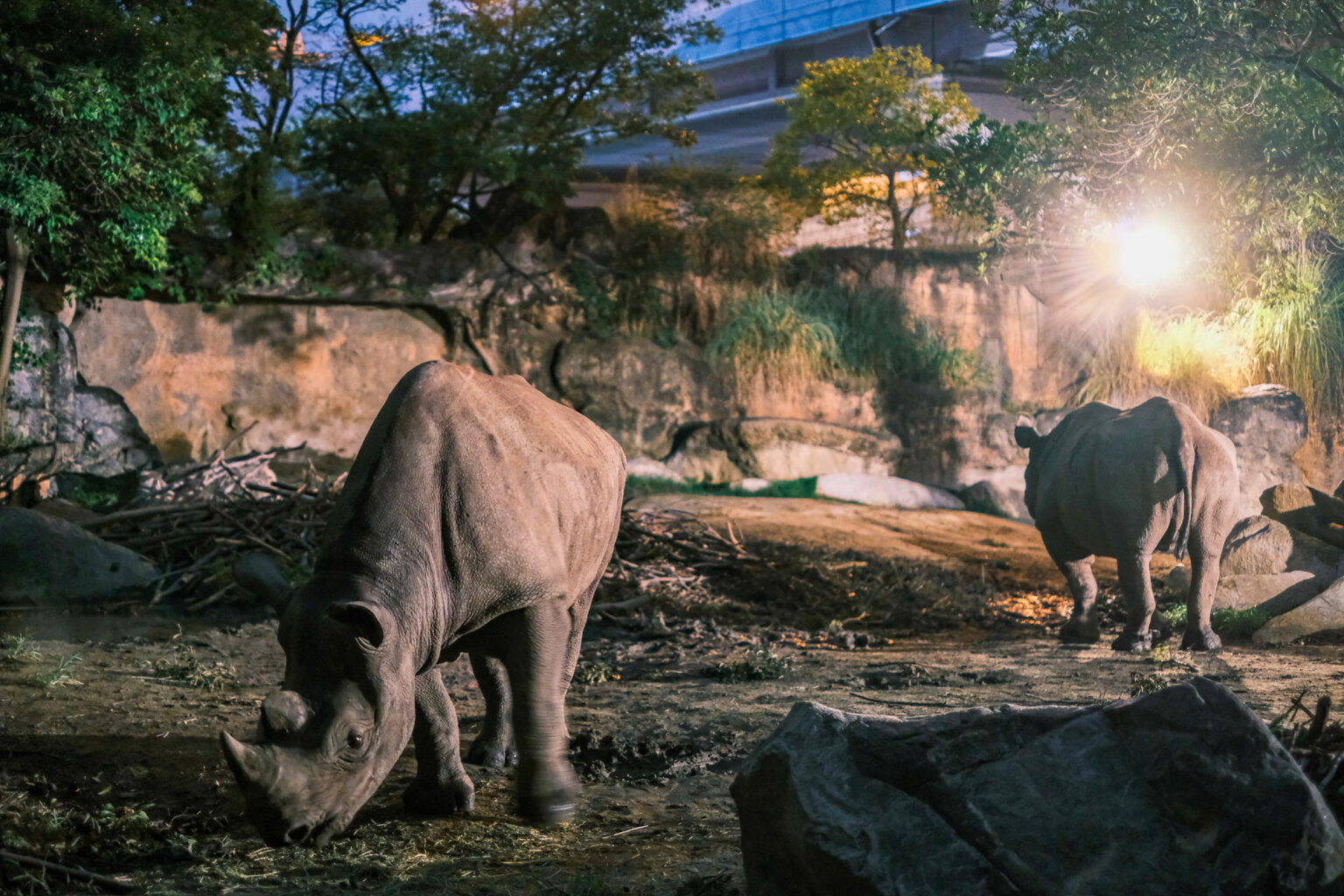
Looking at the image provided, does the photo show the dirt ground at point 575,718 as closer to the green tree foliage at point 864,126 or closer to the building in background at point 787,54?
the green tree foliage at point 864,126

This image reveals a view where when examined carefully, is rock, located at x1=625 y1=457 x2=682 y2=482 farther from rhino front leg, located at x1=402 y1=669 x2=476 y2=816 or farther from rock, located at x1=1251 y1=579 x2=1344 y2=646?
rhino front leg, located at x1=402 y1=669 x2=476 y2=816

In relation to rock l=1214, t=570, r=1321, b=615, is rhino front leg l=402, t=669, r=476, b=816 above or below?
above

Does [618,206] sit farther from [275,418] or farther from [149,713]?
[149,713]

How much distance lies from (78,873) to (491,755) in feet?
5.85

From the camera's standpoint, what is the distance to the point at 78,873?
304cm

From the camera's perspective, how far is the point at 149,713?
5.20m

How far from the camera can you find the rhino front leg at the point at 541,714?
3.78m

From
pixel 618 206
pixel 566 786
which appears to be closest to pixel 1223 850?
pixel 566 786

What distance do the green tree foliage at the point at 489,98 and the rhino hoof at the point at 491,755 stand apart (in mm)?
12628

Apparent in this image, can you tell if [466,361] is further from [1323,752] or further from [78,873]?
[1323,752]

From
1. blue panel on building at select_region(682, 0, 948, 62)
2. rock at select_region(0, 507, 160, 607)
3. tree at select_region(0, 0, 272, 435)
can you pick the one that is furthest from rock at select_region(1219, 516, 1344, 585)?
blue panel on building at select_region(682, 0, 948, 62)

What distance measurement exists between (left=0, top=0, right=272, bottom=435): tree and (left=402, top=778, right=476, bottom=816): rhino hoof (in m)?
9.32

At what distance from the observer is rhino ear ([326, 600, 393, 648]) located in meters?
3.13

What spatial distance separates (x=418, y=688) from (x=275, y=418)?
44.1 feet
